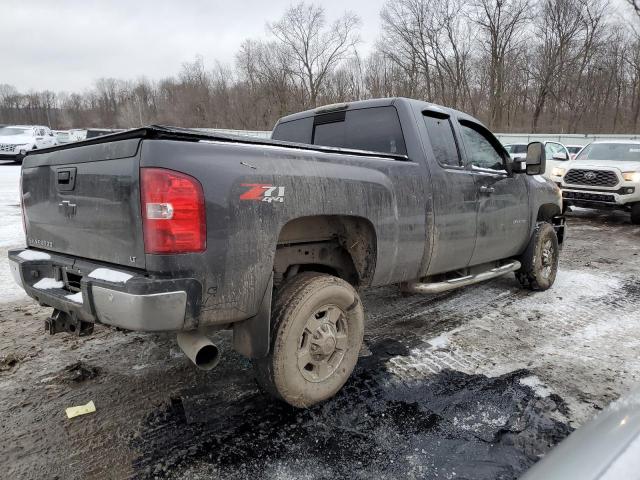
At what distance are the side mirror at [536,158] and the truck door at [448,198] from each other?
1.05m

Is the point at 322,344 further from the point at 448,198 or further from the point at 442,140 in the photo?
the point at 442,140

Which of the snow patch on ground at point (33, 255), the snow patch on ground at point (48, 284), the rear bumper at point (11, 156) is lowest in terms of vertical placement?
the snow patch on ground at point (48, 284)

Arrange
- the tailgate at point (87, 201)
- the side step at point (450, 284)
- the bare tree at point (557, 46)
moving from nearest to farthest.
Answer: the tailgate at point (87, 201) < the side step at point (450, 284) < the bare tree at point (557, 46)

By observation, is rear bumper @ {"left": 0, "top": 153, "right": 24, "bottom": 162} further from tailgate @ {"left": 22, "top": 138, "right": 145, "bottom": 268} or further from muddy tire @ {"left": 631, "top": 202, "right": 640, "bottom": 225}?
muddy tire @ {"left": 631, "top": 202, "right": 640, "bottom": 225}

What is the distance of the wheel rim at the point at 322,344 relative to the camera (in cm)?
281

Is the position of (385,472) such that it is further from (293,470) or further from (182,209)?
(182,209)

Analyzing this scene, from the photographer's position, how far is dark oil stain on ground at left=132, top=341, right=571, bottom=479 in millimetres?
2352

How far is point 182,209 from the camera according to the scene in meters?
2.14

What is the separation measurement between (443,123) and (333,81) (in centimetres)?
4864

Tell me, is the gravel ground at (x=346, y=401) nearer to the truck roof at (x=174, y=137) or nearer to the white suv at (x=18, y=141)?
the truck roof at (x=174, y=137)

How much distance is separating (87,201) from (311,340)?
153 cm

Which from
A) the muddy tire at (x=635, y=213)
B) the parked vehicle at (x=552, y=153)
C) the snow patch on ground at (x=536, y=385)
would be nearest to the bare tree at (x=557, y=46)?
the parked vehicle at (x=552, y=153)

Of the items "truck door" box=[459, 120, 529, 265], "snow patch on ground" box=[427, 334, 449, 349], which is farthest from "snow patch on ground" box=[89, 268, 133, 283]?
"truck door" box=[459, 120, 529, 265]

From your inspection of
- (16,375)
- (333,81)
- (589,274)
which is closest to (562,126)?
(333,81)
